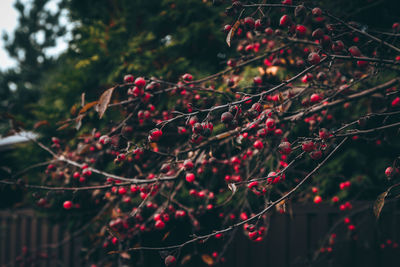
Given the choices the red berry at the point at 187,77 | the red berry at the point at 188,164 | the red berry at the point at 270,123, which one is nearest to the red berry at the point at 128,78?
the red berry at the point at 187,77

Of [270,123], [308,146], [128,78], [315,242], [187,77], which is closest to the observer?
[308,146]

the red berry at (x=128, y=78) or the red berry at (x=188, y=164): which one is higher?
the red berry at (x=128, y=78)

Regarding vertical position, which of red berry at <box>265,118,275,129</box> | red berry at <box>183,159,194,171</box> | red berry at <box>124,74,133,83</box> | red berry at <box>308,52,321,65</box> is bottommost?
red berry at <box>183,159,194,171</box>

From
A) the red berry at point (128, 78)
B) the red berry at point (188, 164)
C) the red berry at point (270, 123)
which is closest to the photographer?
the red berry at point (270, 123)

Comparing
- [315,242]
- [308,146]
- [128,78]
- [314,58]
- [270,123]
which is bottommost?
[315,242]

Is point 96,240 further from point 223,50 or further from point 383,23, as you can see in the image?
point 383,23

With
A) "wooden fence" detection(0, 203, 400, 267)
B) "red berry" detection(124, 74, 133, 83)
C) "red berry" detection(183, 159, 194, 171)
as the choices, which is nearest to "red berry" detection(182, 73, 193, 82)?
"red berry" detection(124, 74, 133, 83)

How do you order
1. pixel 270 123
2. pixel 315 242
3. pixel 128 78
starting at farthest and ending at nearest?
pixel 315 242 < pixel 128 78 < pixel 270 123

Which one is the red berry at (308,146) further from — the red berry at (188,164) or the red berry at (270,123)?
the red berry at (188,164)

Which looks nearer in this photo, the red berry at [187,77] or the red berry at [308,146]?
the red berry at [308,146]

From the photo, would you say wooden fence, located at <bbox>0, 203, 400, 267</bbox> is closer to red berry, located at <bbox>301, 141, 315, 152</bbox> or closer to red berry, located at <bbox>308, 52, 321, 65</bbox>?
red berry, located at <bbox>301, 141, 315, 152</bbox>

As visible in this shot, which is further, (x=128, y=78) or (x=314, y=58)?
(x=128, y=78)

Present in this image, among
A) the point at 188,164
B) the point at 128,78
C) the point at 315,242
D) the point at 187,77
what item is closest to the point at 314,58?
the point at 188,164

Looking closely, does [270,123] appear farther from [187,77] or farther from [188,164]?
[187,77]
